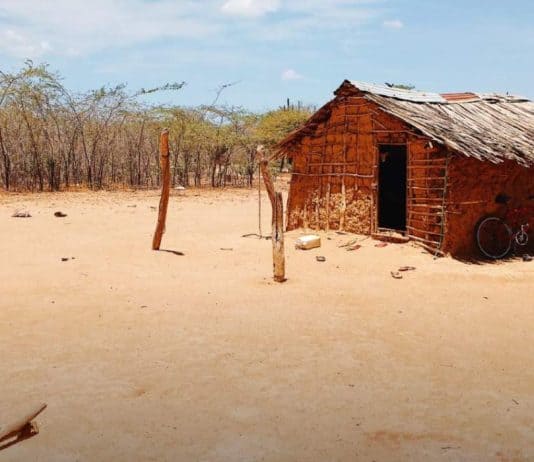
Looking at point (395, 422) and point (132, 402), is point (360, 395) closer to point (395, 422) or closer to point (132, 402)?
point (395, 422)

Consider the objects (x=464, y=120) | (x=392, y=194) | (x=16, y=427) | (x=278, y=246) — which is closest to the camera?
(x=16, y=427)

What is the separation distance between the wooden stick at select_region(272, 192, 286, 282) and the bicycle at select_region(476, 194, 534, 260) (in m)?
3.85

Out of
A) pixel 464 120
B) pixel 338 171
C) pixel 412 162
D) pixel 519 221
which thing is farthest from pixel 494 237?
pixel 338 171

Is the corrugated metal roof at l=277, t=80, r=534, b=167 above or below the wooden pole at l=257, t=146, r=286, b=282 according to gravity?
above

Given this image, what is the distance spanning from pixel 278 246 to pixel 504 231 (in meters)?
4.76

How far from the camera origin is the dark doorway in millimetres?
13570

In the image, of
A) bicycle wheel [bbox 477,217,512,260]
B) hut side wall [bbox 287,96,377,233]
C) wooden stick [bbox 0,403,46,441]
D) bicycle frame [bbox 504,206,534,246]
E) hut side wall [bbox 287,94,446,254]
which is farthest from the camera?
hut side wall [bbox 287,96,377,233]

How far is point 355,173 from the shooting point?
11.6 meters

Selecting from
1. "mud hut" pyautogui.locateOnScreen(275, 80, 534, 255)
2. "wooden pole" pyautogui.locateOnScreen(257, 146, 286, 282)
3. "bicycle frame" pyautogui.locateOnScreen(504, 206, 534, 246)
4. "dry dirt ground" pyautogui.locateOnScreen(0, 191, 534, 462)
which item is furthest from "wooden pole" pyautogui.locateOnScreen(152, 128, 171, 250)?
"bicycle frame" pyautogui.locateOnScreen(504, 206, 534, 246)

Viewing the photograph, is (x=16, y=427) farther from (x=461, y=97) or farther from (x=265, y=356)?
(x=461, y=97)

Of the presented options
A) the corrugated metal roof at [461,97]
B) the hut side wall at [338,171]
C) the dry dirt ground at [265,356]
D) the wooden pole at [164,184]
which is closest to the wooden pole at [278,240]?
the dry dirt ground at [265,356]

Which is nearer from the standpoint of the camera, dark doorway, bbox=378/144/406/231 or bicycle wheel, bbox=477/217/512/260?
bicycle wheel, bbox=477/217/512/260

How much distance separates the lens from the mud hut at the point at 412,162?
10.1 m

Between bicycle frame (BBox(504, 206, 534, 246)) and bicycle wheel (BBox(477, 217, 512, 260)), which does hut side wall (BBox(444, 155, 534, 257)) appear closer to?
bicycle wheel (BBox(477, 217, 512, 260))
